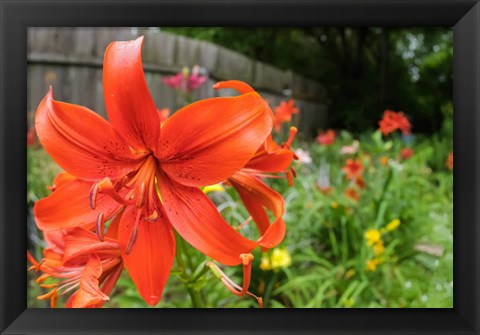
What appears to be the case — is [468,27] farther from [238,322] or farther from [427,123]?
[427,123]

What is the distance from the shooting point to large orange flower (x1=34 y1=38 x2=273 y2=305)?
0.86ft

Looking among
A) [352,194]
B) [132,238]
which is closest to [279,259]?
[352,194]

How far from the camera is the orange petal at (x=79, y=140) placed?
0.89 feet

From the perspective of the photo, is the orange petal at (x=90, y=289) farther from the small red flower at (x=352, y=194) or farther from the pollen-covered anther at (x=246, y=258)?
the small red flower at (x=352, y=194)

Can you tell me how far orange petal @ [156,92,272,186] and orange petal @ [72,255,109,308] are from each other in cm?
7

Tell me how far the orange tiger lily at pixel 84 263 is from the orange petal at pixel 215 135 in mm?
65

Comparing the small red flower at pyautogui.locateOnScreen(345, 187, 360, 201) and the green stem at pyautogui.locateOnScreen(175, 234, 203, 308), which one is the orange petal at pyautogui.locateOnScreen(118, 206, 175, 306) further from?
the small red flower at pyautogui.locateOnScreen(345, 187, 360, 201)

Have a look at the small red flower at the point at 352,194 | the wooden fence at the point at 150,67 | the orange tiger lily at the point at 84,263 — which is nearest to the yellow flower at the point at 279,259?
the small red flower at the point at 352,194

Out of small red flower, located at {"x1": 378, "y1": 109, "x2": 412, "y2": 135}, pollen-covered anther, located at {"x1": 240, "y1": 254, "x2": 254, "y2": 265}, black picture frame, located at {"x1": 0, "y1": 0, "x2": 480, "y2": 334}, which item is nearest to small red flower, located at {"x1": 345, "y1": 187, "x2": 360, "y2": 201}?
small red flower, located at {"x1": 378, "y1": 109, "x2": 412, "y2": 135}

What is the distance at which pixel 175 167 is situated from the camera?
Answer: 287 mm

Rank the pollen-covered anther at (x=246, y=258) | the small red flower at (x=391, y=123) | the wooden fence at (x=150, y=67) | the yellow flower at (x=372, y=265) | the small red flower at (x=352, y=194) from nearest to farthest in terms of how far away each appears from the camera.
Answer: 1. the pollen-covered anther at (x=246, y=258)
2. the yellow flower at (x=372, y=265)
3. the small red flower at (x=352, y=194)
4. the small red flower at (x=391, y=123)
5. the wooden fence at (x=150, y=67)

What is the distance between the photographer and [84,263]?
302 mm

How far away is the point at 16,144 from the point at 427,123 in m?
3.65

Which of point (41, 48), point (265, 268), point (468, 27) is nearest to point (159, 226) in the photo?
point (468, 27)
